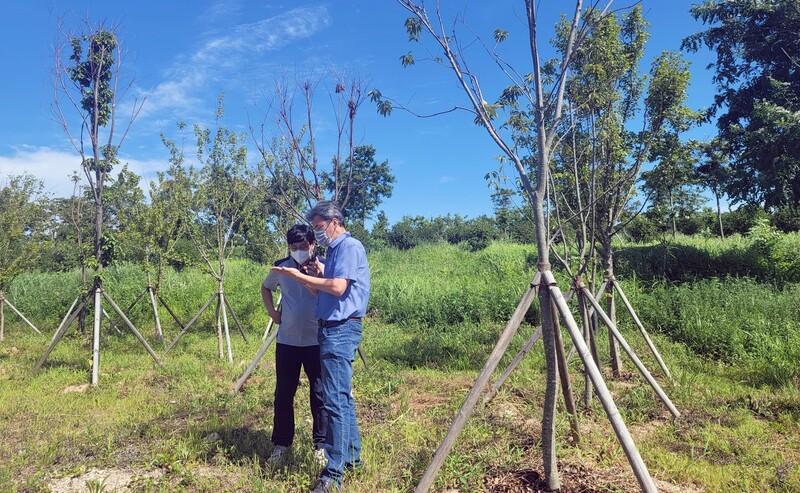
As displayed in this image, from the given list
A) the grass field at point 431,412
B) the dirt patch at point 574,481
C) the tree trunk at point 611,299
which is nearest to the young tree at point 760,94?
the grass field at point 431,412

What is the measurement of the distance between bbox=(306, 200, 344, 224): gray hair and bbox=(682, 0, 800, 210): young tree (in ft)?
37.2

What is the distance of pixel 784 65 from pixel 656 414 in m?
12.6

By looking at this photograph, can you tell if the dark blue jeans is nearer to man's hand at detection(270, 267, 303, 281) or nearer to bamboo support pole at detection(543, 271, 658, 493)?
man's hand at detection(270, 267, 303, 281)

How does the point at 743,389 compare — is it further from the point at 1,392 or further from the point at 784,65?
the point at 784,65

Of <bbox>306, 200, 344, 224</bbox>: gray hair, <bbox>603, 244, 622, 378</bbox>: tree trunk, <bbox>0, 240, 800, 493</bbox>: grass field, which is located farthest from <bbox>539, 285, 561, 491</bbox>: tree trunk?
<bbox>603, 244, 622, 378</bbox>: tree trunk

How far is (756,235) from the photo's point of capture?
33.7 ft

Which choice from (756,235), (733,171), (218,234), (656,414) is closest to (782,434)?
(656,414)

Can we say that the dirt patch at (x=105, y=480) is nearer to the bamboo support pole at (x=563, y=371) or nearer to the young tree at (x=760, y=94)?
the bamboo support pole at (x=563, y=371)

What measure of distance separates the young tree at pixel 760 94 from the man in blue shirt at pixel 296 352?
1145cm

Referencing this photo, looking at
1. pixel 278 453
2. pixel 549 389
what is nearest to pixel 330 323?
pixel 278 453

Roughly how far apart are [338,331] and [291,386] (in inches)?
33.7

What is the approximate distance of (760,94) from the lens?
12.5 m

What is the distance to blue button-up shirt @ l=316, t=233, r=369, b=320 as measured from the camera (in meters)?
2.96

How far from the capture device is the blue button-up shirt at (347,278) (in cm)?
296
